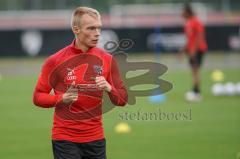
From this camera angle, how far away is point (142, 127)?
1628 centimetres

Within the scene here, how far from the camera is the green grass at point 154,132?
12.7 m

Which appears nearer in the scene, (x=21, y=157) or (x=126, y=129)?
(x=21, y=157)

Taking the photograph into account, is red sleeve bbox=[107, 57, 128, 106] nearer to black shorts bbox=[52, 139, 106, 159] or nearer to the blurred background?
black shorts bbox=[52, 139, 106, 159]

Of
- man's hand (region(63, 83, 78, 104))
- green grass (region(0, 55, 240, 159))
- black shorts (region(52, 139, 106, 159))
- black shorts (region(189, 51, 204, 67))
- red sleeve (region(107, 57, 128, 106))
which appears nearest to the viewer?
man's hand (region(63, 83, 78, 104))

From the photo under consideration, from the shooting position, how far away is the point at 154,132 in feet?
50.5

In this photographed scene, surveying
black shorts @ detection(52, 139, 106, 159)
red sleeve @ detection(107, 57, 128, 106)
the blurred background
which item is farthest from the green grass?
black shorts @ detection(52, 139, 106, 159)

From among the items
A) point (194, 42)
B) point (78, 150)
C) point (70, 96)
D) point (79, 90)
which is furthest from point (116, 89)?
point (194, 42)

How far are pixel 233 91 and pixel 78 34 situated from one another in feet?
49.1

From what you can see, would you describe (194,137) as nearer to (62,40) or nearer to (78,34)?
(78,34)

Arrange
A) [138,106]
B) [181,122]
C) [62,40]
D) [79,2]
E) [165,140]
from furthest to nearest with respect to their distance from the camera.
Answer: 1. [79,2]
2. [62,40]
3. [138,106]
4. [181,122]
5. [165,140]

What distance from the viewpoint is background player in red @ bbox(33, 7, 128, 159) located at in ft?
24.2

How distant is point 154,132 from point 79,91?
814 centimetres

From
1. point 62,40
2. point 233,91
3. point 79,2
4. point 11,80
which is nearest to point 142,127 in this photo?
point 233,91

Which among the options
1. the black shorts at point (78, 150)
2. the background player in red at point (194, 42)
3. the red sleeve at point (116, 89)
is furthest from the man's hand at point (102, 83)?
the background player in red at point (194, 42)
